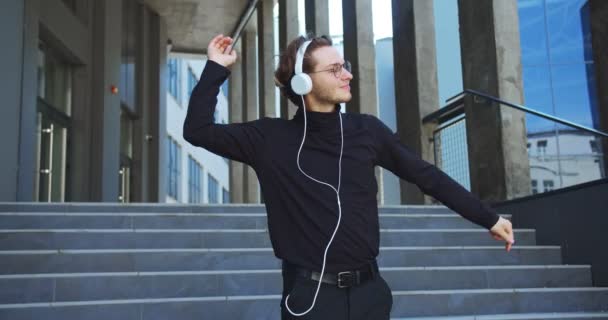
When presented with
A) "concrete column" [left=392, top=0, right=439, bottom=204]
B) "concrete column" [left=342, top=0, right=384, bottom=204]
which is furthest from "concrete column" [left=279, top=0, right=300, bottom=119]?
"concrete column" [left=392, top=0, right=439, bottom=204]

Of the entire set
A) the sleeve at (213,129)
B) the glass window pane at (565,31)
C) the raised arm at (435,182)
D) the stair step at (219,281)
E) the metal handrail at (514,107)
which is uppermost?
the glass window pane at (565,31)

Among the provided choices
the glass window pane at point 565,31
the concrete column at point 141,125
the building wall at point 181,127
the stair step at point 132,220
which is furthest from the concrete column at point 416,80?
the building wall at point 181,127

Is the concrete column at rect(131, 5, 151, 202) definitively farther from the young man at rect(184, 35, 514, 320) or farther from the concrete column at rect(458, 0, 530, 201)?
the young man at rect(184, 35, 514, 320)

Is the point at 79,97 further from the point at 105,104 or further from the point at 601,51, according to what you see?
the point at 601,51

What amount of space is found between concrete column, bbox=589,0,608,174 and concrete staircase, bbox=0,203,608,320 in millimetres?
1381

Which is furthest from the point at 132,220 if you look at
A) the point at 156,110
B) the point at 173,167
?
the point at 173,167

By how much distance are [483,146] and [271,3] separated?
44.0ft

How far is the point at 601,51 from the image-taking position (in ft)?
22.2

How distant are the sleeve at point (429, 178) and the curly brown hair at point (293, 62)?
266 mm

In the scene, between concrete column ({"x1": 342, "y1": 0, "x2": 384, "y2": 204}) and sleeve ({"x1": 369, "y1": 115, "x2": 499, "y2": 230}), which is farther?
concrete column ({"x1": 342, "y1": 0, "x2": 384, "y2": 204})

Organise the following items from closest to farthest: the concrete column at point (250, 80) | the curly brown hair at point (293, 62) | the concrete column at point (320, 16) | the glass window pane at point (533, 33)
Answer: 1. the curly brown hair at point (293, 62)
2. the concrete column at point (320, 16)
3. the concrete column at point (250, 80)
4. the glass window pane at point (533, 33)

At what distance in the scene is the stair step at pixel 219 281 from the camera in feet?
16.3

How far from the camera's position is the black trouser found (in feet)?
6.33

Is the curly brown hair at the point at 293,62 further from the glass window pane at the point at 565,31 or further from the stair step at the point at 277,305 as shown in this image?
the glass window pane at the point at 565,31
